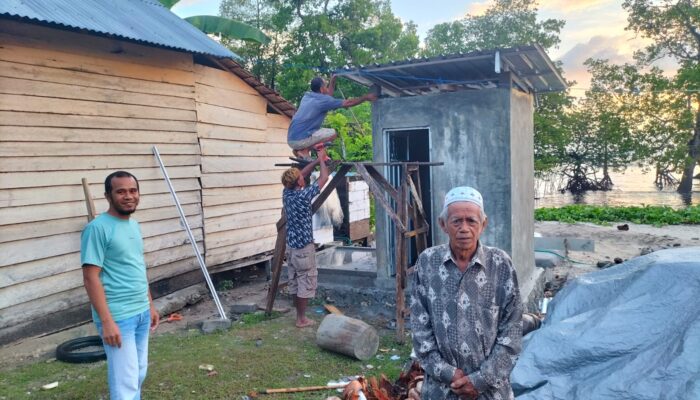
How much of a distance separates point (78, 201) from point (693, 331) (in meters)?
7.13

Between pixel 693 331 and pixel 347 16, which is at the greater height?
pixel 347 16

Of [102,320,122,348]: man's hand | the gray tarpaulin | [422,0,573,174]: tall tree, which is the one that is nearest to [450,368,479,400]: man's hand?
the gray tarpaulin

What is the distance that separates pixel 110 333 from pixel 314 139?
4.62 metres

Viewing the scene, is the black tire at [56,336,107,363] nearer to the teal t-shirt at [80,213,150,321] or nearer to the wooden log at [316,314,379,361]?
the wooden log at [316,314,379,361]

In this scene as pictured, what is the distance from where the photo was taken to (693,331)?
3408mm

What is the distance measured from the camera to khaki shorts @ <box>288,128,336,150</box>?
7434 mm

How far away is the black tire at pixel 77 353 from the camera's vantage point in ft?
19.2

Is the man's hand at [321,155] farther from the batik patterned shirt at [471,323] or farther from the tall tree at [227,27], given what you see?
the tall tree at [227,27]

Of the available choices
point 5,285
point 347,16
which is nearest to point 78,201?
point 5,285

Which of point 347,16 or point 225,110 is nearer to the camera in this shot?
point 225,110

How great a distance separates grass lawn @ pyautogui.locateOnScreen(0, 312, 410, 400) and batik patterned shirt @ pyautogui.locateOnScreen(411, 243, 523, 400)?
104 inches

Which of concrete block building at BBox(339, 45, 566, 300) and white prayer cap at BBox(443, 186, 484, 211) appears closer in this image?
white prayer cap at BBox(443, 186, 484, 211)

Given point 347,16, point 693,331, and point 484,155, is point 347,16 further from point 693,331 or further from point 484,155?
point 693,331

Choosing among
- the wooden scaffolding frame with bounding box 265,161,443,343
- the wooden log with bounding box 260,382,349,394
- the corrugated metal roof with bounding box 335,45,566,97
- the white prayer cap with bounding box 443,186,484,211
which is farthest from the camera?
the wooden scaffolding frame with bounding box 265,161,443,343
